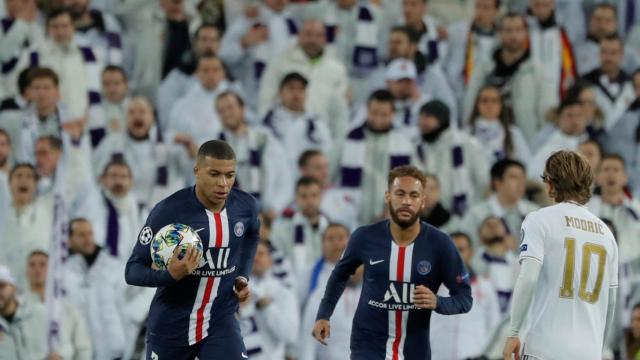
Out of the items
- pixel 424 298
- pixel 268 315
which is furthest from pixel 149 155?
pixel 424 298

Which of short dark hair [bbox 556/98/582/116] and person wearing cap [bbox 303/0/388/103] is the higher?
person wearing cap [bbox 303/0/388/103]

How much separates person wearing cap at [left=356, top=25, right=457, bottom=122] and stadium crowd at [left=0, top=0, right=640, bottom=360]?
21mm

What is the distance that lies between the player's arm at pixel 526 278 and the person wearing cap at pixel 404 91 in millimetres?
6889

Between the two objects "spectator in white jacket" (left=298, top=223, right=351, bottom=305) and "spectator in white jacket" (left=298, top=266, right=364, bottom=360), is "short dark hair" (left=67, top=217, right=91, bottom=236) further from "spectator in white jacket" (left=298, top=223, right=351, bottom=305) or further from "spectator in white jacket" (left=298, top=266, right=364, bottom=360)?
"spectator in white jacket" (left=298, top=266, right=364, bottom=360)

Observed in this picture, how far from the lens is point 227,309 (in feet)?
27.1

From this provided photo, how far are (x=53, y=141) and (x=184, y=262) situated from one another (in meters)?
5.72

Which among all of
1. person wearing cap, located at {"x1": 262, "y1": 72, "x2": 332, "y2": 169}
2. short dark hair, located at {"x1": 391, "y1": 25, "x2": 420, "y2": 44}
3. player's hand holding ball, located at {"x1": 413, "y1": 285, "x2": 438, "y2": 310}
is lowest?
player's hand holding ball, located at {"x1": 413, "y1": 285, "x2": 438, "y2": 310}

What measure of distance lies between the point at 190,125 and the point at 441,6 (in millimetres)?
4315

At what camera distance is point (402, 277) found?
8391mm

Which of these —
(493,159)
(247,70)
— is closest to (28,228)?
(247,70)

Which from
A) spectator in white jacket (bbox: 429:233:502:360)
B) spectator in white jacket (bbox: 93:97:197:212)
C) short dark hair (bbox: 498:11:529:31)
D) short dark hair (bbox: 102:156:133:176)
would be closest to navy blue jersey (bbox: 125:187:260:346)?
spectator in white jacket (bbox: 429:233:502:360)

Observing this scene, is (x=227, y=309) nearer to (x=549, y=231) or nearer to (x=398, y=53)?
(x=549, y=231)

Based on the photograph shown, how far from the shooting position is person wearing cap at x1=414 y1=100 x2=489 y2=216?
13.9 meters

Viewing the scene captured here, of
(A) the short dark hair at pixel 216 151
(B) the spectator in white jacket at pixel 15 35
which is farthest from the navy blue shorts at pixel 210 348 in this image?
(B) the spectator in white jacket at pixel 15 35
